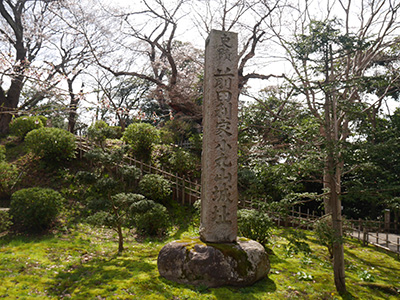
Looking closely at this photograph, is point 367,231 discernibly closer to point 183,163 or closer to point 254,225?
point 254,225

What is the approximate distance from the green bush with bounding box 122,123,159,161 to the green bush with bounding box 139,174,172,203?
2702mm

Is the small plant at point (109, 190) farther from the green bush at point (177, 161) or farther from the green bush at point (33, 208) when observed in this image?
the green bush at point (177, 161)

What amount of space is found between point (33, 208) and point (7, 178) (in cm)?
403

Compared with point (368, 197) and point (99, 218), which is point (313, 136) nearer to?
point (368, 197)

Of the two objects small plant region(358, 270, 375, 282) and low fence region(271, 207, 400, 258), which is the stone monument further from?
low fence region(271, 207, 400, 258)

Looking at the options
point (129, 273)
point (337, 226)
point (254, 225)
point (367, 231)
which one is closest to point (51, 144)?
point (129, 273)

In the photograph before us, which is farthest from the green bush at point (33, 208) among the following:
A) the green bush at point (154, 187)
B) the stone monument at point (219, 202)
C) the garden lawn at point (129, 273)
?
the stone monument at point (219, 202)

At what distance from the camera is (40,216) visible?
8.74 meters

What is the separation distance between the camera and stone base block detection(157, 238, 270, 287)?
5539 mm

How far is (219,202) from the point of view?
6.11 metres

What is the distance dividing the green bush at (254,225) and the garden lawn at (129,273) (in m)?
0.59

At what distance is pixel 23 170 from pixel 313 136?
12041 millimetres

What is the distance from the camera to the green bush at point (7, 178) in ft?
36.9

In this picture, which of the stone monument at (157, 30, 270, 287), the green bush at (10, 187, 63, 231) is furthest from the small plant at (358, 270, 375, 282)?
the green bush at (10, 187, 63, 231)
